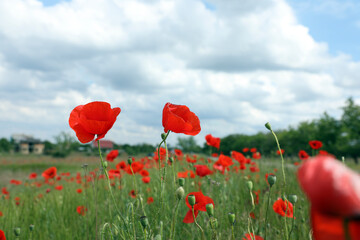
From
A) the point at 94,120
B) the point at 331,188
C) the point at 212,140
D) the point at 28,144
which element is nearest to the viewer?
the point at 331,188

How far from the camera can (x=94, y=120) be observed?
46.9 inches

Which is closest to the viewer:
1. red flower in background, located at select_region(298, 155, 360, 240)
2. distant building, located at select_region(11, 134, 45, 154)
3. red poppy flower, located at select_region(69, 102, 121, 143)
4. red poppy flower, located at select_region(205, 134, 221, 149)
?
red flower in background, located at select_region(298, 155, 360, 240)

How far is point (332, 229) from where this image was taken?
35cm

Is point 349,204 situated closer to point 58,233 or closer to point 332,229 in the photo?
point 332,229

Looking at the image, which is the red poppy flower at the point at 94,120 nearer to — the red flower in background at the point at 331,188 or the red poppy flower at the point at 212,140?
the red flower in background at the point at 331,188

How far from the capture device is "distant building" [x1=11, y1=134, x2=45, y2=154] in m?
62.1

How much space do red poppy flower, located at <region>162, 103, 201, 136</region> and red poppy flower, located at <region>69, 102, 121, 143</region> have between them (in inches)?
7.9

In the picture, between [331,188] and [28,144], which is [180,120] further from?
[28,144]

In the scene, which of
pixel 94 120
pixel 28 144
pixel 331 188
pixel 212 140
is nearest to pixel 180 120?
pixel 94 120

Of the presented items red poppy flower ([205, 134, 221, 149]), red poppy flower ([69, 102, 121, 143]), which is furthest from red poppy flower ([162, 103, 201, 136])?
red poppy flower ([205, 134, 221, 149])

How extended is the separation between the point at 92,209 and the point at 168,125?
2483 millimetres

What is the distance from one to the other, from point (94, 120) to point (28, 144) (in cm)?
7267

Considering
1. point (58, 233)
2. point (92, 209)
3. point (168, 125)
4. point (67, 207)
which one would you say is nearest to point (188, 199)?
point (168, 125)

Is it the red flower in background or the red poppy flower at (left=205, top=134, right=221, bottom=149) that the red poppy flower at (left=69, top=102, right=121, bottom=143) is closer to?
the red flower in background
